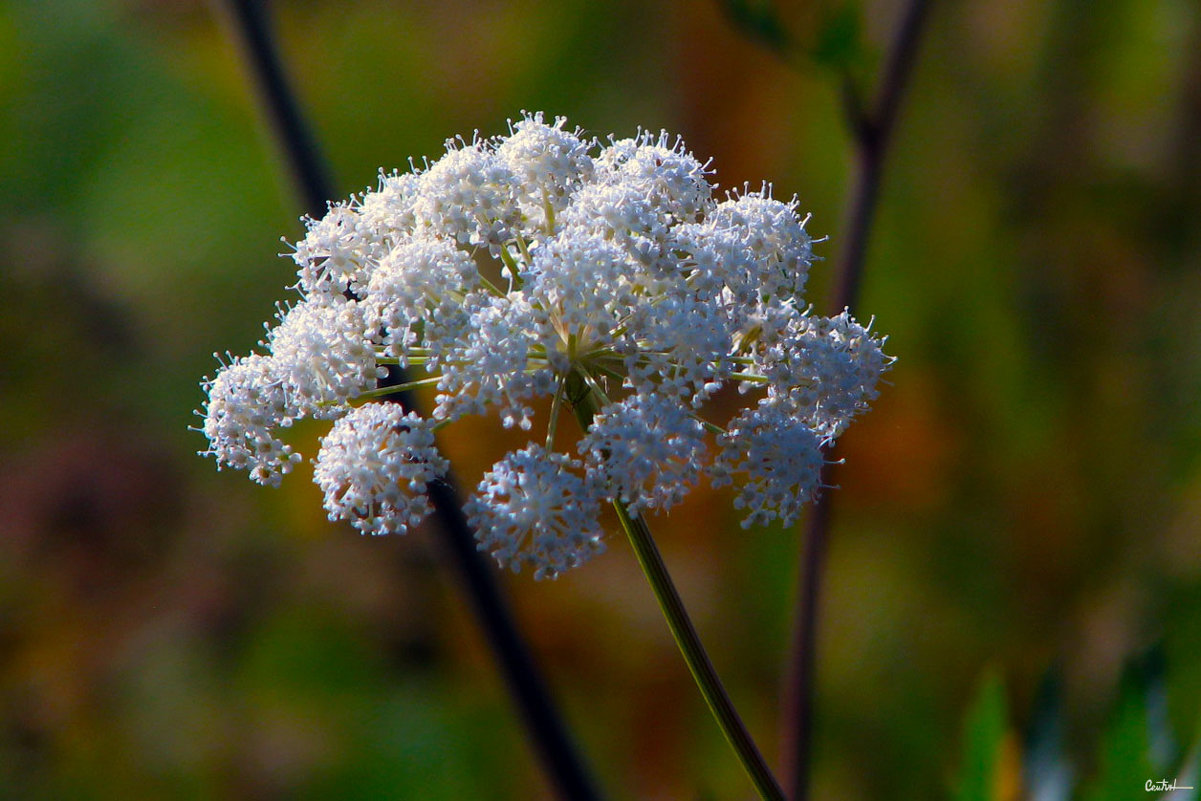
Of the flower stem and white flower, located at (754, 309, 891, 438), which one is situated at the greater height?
white flower, located at (754, 309, 891, 438)

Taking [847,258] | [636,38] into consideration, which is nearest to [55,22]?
[636,38]

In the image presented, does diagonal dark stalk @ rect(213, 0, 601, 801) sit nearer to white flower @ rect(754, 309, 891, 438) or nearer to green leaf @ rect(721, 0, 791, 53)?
white flower @ rect(754, 309, 891, 438)

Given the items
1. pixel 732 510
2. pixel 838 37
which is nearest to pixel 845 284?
pixel 838 37

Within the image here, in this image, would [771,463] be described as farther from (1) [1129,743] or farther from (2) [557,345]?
(1) [1129,743]

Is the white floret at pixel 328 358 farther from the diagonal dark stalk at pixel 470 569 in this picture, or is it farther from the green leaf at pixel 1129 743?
the green leaf at pixel 1129 743

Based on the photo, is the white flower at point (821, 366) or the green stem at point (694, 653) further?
the white flower at point (821, 366)

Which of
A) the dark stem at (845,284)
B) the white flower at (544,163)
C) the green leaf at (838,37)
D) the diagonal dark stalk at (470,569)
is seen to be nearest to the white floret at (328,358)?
the white flower at (544,163)

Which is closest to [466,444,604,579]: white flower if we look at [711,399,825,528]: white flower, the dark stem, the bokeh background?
[711,399,825,528]: white flower
